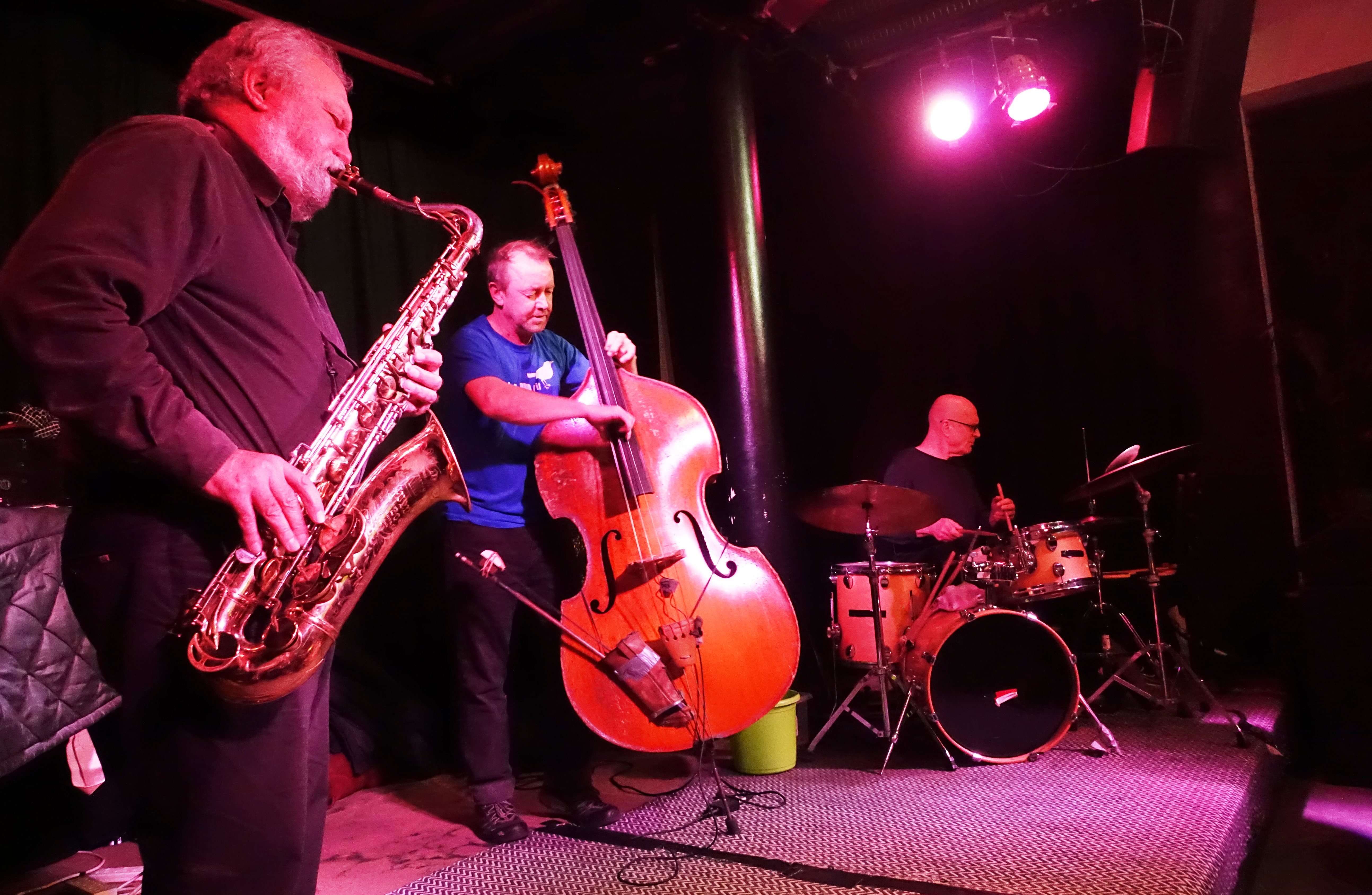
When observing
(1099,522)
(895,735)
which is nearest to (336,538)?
(895,735)

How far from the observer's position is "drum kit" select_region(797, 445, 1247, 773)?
3.51 meters

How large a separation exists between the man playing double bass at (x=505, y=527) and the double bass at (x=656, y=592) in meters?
0.13

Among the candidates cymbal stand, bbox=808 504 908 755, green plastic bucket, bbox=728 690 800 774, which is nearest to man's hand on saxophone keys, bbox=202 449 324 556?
green plastic bucket, bbox=728 690 800 774

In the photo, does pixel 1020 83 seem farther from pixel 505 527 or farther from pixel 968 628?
pixel 505 527

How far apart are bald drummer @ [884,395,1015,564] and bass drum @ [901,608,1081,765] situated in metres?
0.97

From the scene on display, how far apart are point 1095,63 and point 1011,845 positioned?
4.42m

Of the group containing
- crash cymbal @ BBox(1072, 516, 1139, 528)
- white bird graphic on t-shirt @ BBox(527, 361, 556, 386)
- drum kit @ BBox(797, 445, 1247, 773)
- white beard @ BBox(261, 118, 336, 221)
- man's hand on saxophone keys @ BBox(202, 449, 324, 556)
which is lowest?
drum kit @ BBox(797, 445, 1247, 773)

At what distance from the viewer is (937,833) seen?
2604mm

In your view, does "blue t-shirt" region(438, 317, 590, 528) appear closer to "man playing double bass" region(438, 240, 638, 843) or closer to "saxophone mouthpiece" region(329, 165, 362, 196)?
"man playing double bass" region(438, 240, 638, 843)

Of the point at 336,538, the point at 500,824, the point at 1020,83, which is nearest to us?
the point at 336,538

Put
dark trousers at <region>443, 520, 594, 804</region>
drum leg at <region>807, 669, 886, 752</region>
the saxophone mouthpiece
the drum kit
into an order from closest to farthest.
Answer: the saxophone mouthpiece
dark trousers at <region>443, 520, 594, 804</region>
the drum kit
drum leg at <region>807, 669, 886, 752</region>

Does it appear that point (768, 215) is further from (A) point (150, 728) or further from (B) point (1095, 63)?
(A) point (150, 728)

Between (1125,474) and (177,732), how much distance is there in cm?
377

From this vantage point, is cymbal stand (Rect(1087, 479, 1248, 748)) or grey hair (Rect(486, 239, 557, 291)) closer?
grey hair (Rect(486, 239, 557, 291))
